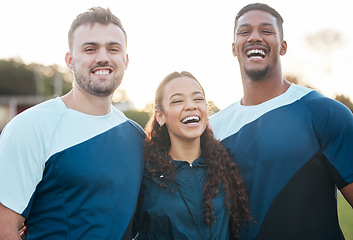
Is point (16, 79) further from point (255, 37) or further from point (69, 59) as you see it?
point (255, 37)

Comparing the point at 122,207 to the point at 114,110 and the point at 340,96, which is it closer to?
the point at 114,110

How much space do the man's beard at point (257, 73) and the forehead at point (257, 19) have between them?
0.43 meters

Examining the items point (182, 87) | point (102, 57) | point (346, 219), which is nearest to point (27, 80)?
point (346, 219)

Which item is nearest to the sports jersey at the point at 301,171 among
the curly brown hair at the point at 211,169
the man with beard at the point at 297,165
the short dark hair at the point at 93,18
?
the man with beard at the point at 297,165

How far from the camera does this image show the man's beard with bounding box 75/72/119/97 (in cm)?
312

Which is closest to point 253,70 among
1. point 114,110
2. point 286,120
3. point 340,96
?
point 286,120

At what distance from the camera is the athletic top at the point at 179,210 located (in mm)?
2848

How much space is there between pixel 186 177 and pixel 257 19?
5.40 feet

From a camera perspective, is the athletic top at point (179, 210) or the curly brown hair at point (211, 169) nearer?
the athletic top at point (179, 210)

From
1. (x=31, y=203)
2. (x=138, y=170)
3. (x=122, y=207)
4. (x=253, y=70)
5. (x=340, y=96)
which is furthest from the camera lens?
(x=340, y=96)

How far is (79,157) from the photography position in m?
2.88

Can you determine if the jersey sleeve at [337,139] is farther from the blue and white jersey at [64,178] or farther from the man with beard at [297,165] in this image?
the blue and white jersey at [64,178]

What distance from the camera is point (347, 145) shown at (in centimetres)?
290

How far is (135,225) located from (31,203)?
0.85m
